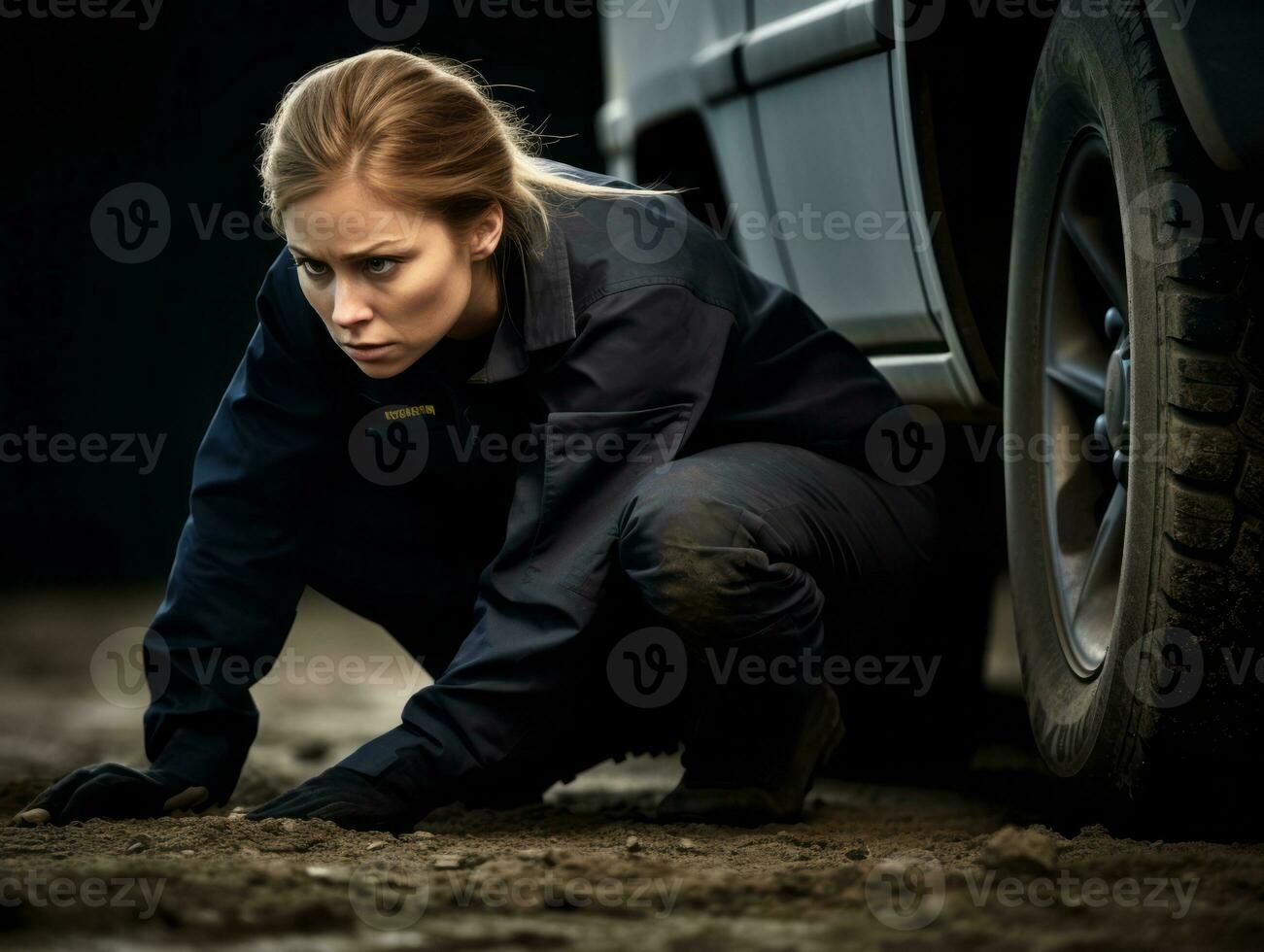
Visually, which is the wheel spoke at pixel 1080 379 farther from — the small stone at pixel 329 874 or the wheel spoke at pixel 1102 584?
the small stone at pixel 329 874

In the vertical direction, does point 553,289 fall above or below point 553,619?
above

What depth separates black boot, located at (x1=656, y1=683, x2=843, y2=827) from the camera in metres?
1.85

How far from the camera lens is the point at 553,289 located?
1768 mm

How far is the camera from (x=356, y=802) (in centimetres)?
159

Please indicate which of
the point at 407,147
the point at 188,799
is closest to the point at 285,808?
the point at 188,799

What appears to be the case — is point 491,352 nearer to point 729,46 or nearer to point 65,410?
point 729,46

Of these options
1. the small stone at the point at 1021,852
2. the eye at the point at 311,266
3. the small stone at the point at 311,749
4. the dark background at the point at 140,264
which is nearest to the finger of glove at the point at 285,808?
the eye at the point at 311,266

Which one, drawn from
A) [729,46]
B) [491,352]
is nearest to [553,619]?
[491,352]

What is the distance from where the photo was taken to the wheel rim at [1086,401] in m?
1.62

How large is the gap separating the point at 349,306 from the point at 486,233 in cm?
20

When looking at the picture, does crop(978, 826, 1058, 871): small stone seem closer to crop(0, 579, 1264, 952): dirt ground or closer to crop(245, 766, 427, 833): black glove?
crop(0, 579, 1264, 952): dirt ground

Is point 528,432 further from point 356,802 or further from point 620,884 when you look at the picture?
point 620,884

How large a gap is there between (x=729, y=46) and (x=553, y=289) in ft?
2.63

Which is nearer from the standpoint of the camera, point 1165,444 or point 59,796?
point 1165,444
